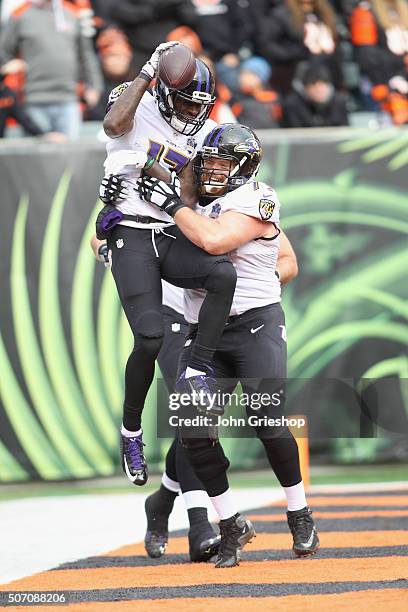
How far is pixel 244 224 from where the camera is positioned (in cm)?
575

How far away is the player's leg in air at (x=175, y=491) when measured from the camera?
6203 millimetres

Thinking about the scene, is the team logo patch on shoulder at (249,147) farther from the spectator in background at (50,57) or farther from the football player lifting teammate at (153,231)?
the spectator in background at (50,57)

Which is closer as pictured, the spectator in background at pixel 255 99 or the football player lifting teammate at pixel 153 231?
the football player lifting teammate at pixel 153 231

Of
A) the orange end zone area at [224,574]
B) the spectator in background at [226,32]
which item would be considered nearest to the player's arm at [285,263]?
the orange end zone area at [224,574]

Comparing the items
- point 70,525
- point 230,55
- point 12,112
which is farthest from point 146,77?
point 230,55

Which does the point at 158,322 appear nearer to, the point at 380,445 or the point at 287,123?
the point at 380,445

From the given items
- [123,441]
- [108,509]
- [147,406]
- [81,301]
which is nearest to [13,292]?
[81,301]

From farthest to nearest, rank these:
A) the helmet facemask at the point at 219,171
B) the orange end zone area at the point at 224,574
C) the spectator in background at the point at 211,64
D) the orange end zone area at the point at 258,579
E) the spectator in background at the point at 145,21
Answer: the spectator in background at the point at 145,21, the spectator in background at the point at 211,64, the helmet facemask at the point at 219,171, the orange end zone area at the point at 224,574, the orange end zone area at the point at 258,579

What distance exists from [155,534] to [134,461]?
81 cm

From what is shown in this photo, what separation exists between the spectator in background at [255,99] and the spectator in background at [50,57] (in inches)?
54.4

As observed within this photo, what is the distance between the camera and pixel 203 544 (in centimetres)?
615

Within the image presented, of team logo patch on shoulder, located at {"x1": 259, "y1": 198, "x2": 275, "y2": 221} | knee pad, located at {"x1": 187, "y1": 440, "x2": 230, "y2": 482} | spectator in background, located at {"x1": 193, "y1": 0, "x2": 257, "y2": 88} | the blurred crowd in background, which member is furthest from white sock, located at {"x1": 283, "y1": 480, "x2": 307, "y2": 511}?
spectator in background, located at {"x1": 193, "y1": 0, "x2": 257, "y2": 88}

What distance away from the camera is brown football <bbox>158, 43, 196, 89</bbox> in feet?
18.2

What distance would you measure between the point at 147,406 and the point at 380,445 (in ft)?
6.87
